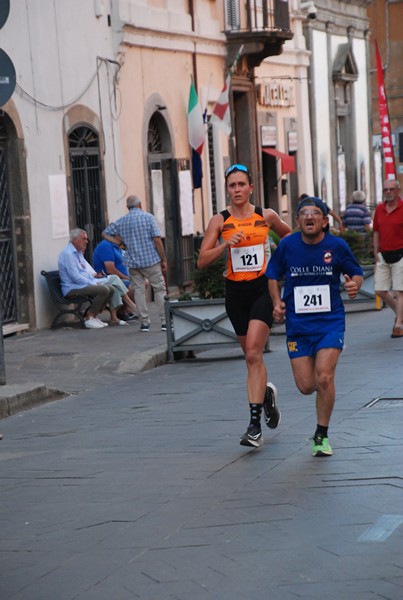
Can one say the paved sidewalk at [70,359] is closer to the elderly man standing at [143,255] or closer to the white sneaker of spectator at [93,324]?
the white sneaker of spectator at [93,324]

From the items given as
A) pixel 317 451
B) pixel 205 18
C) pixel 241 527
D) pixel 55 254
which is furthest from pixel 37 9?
pixel 241 527

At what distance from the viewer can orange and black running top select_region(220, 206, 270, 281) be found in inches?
396

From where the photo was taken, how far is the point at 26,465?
9.62 m

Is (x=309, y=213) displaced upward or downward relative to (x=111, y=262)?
upward

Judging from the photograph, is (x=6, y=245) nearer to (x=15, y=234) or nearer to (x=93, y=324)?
(x=15, y=234)

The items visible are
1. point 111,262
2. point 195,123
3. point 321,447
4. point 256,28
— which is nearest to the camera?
point 321,447

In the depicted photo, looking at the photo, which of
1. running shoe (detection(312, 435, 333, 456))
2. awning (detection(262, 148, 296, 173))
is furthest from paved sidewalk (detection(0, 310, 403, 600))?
awning (detection(262, 148, 296, 173))

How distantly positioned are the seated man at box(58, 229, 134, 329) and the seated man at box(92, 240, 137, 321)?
604 mm

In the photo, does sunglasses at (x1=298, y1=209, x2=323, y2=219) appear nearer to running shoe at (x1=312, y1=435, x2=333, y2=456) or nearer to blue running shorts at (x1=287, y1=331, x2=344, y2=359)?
blue running shorts at (x1=287, y1=331, x2=344, y2=359)

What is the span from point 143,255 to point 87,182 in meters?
3.44

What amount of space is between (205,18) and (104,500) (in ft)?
66.8

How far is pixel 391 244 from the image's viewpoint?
664 inches

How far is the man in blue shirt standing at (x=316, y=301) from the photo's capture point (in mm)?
9148

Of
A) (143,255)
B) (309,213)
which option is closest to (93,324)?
(143,255)
